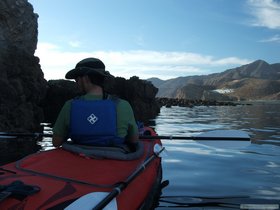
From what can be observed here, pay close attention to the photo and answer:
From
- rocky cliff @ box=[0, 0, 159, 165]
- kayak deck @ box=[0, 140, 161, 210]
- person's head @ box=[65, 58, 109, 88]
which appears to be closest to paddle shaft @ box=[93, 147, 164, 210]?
kayak deck @ box=[0, 140, 161, 210]

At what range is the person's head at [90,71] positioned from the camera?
235 inches

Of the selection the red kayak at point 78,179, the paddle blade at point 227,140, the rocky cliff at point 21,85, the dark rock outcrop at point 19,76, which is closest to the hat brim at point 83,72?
the red kayak at point 78,179

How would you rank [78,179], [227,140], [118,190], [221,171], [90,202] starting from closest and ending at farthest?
Answer: 1. [90,202]
2. [118,190]
3. [78,179]
4. [227,140]
5. [221,171]

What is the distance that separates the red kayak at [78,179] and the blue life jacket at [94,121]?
0.17 meters

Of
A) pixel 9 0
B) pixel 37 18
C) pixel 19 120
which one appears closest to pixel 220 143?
pixel 19 120

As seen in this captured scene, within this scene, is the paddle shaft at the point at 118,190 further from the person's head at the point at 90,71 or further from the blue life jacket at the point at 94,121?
the person's head at the point at 90,71

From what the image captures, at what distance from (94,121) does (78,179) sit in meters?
1.22

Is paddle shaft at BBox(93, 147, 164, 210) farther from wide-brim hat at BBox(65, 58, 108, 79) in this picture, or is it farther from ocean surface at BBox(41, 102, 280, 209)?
ocean surface at BBox(41, 102, 280, 209)

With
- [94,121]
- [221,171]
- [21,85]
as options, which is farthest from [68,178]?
[21,85]

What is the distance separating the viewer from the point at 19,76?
824 inches

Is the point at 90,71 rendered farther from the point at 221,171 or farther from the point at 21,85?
the point at 21,85

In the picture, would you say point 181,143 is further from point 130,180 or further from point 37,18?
point 37,18

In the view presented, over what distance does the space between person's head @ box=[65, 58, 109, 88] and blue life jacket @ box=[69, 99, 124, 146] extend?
416 mm

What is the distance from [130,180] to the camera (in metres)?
4.79
